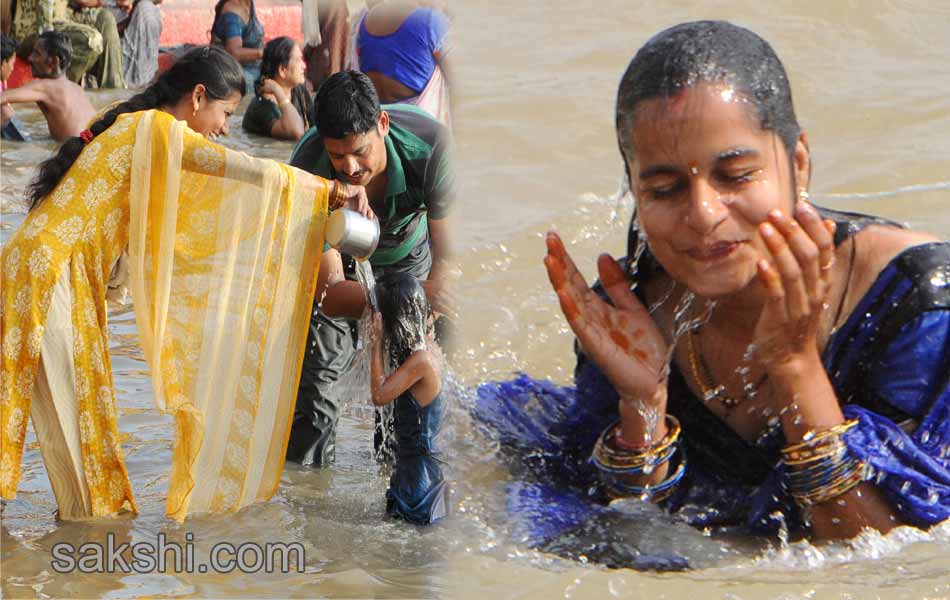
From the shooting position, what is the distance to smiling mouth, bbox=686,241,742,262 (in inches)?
102

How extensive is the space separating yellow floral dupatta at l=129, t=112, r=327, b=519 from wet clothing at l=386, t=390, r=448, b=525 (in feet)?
1.10

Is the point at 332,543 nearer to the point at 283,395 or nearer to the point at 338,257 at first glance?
the point at 283,395

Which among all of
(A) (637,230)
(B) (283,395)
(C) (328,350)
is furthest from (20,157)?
(A) (637,230)

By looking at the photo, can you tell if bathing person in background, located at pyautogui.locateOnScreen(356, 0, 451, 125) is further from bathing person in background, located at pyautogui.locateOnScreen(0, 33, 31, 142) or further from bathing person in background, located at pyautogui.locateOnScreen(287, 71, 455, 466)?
bathing person in background, located at pyautogui.locateOnScreen(0, 33, 31, 142)

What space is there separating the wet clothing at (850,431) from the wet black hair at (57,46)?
22.9 ft

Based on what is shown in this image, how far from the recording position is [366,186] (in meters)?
4.52

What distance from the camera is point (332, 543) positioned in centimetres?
359

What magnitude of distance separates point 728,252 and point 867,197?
3753 mm

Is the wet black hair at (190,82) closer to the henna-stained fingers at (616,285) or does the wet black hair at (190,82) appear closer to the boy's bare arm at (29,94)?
the henna-stained fingers at (616,285)

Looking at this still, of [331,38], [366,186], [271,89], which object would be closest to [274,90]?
[271,89]

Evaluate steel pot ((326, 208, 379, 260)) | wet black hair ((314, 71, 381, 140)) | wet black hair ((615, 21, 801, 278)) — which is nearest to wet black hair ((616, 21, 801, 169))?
wet black hair ((615, 21, 801, 278))

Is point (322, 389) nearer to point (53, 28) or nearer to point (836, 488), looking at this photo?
point (836, 488)

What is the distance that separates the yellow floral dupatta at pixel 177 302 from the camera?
366 cm

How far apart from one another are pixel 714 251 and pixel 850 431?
0.46 metres
